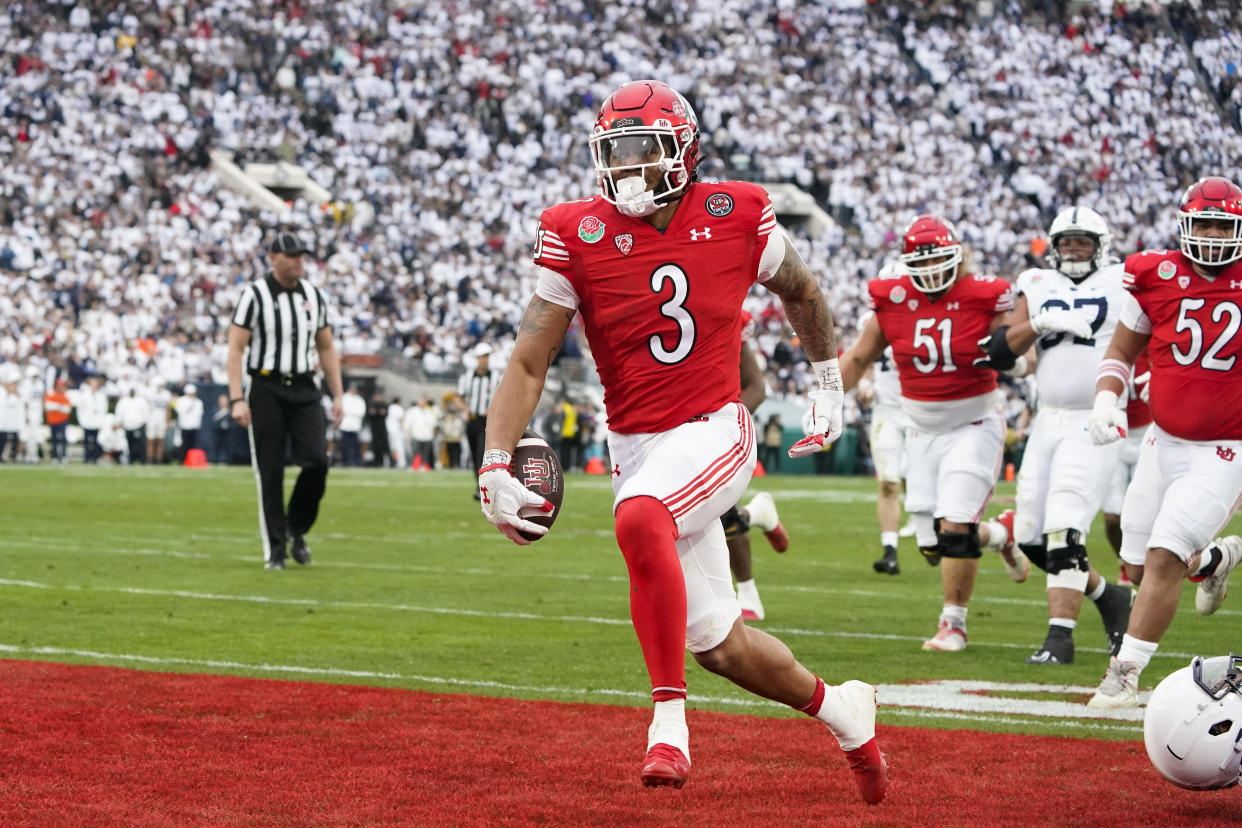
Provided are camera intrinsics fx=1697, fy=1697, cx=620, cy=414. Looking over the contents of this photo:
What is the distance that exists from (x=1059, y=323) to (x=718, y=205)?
305 cm

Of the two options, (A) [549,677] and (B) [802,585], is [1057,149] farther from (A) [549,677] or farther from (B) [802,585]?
(A) [549,677]

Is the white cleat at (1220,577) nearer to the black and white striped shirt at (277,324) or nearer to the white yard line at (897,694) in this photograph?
the white yard line at (897,694)

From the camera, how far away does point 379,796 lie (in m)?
4.22

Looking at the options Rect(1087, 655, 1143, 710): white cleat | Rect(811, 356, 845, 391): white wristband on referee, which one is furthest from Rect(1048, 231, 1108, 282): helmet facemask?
Rect(811, 356, 845, 391): white wristband on referee

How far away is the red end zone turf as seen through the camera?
13.4 ft

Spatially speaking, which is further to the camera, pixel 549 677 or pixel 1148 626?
pixel 549 677

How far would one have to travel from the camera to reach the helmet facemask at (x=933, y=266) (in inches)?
294

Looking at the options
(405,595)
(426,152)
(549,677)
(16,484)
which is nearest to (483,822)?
(549,677)

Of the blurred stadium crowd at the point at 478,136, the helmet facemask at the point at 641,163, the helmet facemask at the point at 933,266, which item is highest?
the blurred stadium crowd at the point at 478,136

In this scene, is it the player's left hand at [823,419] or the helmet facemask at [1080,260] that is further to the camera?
the helmet facemask at [1080,260]

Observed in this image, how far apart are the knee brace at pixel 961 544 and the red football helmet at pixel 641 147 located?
3595mm

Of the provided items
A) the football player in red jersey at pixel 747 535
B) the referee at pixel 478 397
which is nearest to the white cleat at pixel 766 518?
the football player in red jersey at pixel 747 535

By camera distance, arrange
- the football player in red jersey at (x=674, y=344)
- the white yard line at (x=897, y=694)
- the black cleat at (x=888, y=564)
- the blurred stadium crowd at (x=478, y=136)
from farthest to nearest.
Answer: the blurred stadium crowd at (x=478, y=136), the black cleat at (x=888, y=564), the white yard line at (x=897, y=694), the football player in red jersey at (x=674, y=344)

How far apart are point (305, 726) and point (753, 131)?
3117cm
